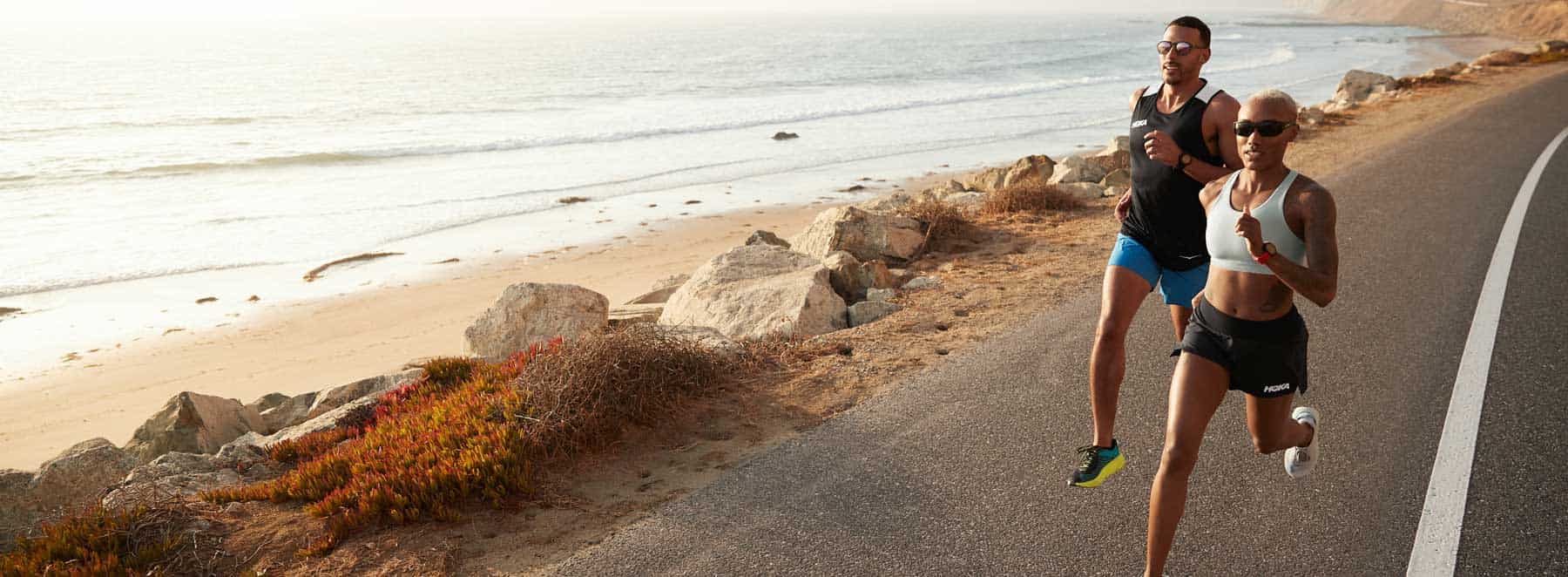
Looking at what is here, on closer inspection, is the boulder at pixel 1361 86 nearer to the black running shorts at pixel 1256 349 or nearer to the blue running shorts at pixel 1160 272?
the blue running shorts at pixel 1160 272

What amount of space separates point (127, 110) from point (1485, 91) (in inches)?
1647

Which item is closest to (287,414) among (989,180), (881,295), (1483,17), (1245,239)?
(881,295)

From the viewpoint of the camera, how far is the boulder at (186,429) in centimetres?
725

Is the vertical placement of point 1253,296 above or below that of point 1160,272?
above

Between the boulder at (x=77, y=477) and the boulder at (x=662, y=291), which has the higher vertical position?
the boulder at (x=77, y=477)

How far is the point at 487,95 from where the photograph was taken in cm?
4119

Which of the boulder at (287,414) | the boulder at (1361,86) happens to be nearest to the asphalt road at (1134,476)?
the boulder at (287,414)

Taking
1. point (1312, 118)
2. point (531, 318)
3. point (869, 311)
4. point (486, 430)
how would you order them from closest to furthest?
1. point (486, 430)
2. point (869, 311)
3. point (531, 318)
4. point (1312, 118)

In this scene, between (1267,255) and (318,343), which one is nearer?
(1267,255)

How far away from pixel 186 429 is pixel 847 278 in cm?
560

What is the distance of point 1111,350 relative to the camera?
4359mm

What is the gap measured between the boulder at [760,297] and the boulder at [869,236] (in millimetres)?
891

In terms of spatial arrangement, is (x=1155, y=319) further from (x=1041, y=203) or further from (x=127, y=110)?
(x=127, y=110)

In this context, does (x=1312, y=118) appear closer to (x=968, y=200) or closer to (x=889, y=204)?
(x=968, y=200)
